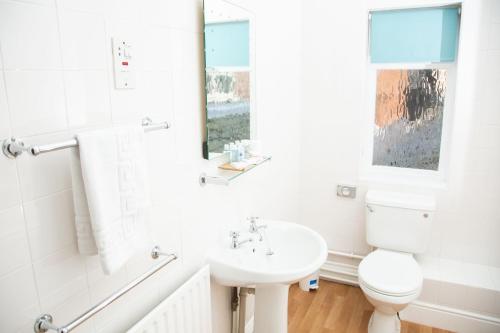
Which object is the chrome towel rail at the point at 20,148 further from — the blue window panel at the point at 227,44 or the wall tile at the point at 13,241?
the blue window panel at the point at 227,44

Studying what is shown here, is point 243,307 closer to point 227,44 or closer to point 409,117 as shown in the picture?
point 227,44

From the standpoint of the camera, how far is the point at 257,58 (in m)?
2.16

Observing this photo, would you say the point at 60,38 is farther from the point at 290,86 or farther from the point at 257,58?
the point at 290,86

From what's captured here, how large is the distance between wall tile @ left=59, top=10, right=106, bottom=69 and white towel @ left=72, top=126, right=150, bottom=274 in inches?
8.3

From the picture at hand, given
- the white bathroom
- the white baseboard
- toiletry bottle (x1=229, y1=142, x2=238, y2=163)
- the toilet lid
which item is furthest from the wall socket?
toiletry bottle (x1=229, y1=142, x2=238, y2=163)

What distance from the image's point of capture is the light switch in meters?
1.18

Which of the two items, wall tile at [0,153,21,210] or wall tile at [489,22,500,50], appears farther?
wall tile at [489,22,500,50]

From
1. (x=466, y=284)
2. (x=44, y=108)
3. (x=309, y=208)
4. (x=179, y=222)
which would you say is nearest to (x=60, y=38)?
(x=44, y=108)

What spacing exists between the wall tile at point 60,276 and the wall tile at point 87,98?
0.37m

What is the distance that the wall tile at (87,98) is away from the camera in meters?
1.05

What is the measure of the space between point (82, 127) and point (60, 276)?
0.42m

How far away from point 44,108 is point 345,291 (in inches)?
104

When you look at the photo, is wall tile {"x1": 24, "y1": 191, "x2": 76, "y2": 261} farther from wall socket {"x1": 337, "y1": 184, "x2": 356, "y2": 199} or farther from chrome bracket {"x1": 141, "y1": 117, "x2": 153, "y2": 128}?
wall socket {"x1": 337, "y1": 184, "x2": 356, "y2": 199}

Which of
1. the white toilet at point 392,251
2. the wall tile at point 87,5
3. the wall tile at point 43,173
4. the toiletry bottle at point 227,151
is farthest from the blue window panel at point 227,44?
the white toilet at point 392,251
